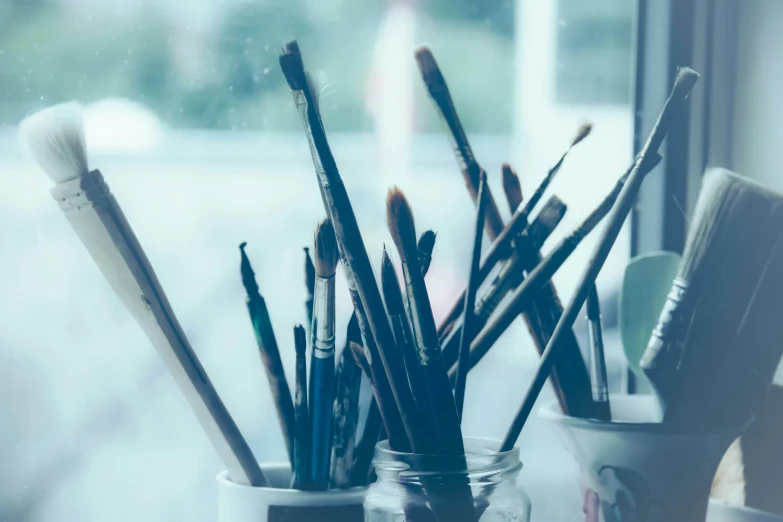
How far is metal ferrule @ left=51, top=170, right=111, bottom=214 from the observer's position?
0.45 m

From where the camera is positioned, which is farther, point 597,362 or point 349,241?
point 597,362

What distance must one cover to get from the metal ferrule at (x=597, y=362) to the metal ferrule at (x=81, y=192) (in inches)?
12.2

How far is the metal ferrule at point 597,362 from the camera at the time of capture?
54 centimetres

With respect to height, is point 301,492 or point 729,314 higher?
point 729,314

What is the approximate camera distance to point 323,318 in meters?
0.48

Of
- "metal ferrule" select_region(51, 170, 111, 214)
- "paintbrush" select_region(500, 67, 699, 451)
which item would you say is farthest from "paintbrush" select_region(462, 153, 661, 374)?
"metal ferrule" select_region(51, 170, 111, 214)

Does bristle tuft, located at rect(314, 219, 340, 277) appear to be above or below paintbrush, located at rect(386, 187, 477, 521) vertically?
above

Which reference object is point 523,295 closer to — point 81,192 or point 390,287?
point 390,287

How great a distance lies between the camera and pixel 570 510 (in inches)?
26.4

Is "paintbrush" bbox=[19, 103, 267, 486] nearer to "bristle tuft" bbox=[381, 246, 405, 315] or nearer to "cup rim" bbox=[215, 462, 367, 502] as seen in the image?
"cup rim" bbox=[215, 462, 367, 502]

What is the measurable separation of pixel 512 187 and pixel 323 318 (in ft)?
0.50

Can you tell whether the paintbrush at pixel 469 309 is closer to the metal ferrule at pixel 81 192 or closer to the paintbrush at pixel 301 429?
the paintbrush at pixel 301 429

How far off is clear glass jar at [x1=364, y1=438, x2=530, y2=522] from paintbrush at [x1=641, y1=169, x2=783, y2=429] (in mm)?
117

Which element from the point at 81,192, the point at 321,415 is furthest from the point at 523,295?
the point at 81,192
